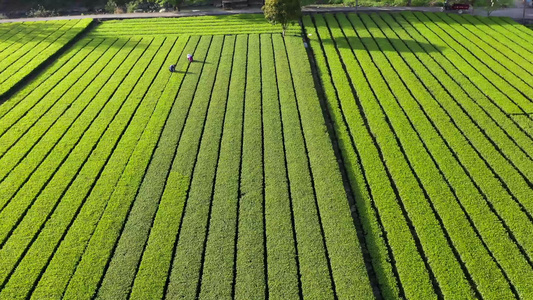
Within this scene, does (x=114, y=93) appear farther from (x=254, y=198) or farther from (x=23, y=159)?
(x=254, y=198)

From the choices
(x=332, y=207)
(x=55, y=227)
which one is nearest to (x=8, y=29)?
(x=55, y=227)

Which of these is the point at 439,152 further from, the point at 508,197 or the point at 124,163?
the point at 124,163

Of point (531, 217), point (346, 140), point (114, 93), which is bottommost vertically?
point (531, 217)

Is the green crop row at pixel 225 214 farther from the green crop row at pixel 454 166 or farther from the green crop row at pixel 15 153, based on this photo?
the green crop row at pixel 15 153

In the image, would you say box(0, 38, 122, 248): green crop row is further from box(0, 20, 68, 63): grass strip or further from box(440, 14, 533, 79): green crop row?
box(440, 14, 533, 79): green crop row

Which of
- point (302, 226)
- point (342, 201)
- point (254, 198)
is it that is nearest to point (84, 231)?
point (254, 198)
